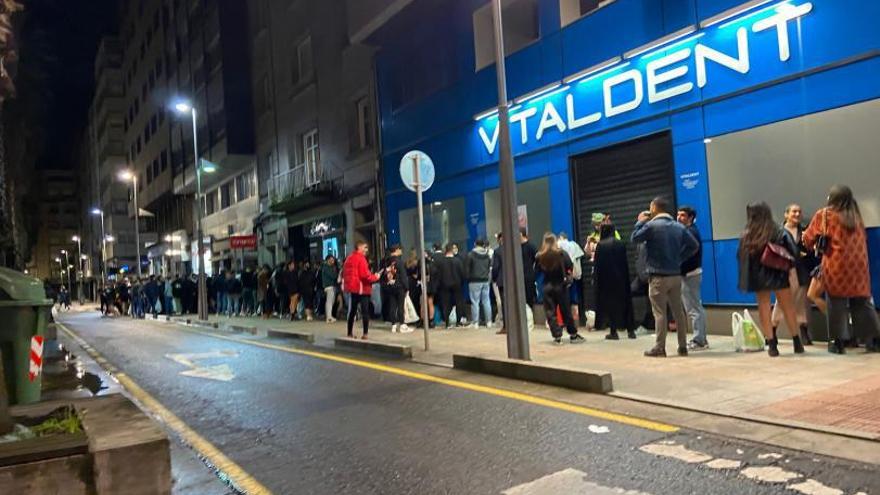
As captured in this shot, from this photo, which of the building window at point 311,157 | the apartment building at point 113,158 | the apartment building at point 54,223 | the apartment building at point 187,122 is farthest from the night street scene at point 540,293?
the apartment building at point 54,223

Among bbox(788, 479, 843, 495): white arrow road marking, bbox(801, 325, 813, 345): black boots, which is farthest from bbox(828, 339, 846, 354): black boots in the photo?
bbox(788, 479, 843, 495): white arrow road marking

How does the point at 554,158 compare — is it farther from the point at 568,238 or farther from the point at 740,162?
the point at 740,162

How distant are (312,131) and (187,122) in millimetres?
18665

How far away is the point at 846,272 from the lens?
25.4 feet

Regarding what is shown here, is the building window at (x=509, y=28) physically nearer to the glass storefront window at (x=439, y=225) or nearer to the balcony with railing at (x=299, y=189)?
the glass storefront window at (x=439, y=225)

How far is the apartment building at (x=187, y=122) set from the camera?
99.2 ft

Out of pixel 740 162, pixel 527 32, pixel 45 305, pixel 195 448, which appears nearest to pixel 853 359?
pixel 740 162

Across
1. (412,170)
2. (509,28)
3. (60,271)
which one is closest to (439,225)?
(509,28)

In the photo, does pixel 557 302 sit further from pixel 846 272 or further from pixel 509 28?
pixel 509 28

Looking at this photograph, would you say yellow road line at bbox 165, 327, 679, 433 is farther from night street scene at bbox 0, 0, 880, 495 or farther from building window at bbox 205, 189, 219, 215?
building window at bbox 205, 189, 219, 215

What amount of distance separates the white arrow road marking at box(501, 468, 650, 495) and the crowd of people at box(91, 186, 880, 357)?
4.44 m

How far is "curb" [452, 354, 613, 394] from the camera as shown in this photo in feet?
22.7

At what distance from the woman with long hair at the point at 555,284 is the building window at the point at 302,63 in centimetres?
1603

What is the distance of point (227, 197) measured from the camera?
35.2m
